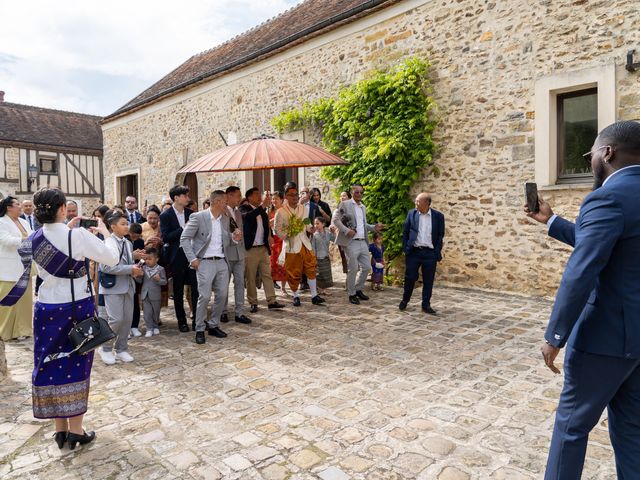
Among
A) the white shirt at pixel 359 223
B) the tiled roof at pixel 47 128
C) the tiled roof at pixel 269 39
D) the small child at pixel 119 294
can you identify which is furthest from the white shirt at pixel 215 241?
the tiled roof at pixel 47 128

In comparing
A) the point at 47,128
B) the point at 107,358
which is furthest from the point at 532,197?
the point at 47,128

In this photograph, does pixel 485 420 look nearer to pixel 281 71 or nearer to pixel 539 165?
pixel 539 165

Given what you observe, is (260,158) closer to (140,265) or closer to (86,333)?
(140,265)

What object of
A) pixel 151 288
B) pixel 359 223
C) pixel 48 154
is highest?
pixel 48 154

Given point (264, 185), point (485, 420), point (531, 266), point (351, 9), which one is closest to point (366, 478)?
point (485, 420)

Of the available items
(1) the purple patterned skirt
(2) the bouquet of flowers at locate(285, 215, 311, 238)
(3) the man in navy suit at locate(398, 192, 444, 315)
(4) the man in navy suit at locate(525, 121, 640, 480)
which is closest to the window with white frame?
(3) the man in navy suit at locate(398, 192, 444, 315)

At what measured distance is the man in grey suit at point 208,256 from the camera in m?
5.28

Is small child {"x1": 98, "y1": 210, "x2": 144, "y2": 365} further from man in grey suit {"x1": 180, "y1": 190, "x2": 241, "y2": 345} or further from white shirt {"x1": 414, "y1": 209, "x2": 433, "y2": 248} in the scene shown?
white shirt {"x1": 414, "y1": 209, "x2": 433, "y2": 248}

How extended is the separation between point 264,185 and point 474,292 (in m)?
6.31

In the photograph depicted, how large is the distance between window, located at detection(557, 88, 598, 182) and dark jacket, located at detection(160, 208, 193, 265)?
5527 millimetres

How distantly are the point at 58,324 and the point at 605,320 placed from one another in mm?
3009

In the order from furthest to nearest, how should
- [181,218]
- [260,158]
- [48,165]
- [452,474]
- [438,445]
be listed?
[48,165]
[181,218]
[260,158]
[438,445]
[452,474]

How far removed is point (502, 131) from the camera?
7387 millimetres

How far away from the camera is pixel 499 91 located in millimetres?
7402
